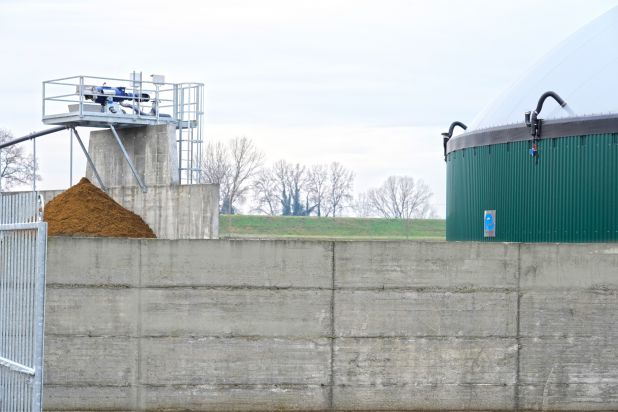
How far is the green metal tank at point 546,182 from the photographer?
20484mm

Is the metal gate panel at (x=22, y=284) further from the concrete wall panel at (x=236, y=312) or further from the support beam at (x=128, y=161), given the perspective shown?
the support beam at (x=128, y=161)

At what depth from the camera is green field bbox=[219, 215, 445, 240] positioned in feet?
184

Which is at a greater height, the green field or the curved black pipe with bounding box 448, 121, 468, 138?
the curved black pipe with bounding box 448, 121, 468, 138

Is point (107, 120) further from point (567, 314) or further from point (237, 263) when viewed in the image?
point (567, 314)

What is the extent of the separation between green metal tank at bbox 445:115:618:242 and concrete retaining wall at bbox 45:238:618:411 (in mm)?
3628

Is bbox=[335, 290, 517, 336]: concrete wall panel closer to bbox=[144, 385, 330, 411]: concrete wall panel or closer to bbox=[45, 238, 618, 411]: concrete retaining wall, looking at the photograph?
bbox=[45, 238, 618, 411]: concrete retaining wall

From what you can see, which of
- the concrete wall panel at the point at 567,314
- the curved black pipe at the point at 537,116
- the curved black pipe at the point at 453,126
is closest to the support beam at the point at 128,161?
the curved black pipe at the point at 453,126

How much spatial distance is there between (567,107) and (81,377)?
11.6 meters

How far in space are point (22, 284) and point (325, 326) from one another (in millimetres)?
7163

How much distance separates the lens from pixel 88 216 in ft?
80.0

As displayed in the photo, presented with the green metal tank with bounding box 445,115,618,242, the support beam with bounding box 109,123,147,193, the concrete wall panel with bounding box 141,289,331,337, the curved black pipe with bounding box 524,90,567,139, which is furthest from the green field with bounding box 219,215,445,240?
the concrete wall panel with bounding box 141,289,331,337

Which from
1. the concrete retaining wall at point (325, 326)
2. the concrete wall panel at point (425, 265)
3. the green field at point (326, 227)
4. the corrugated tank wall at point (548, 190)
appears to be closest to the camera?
the concrete retaining wall at point (325, 326)

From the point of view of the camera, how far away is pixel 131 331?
1662 centimetres

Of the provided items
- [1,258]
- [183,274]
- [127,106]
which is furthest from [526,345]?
[127,106]
